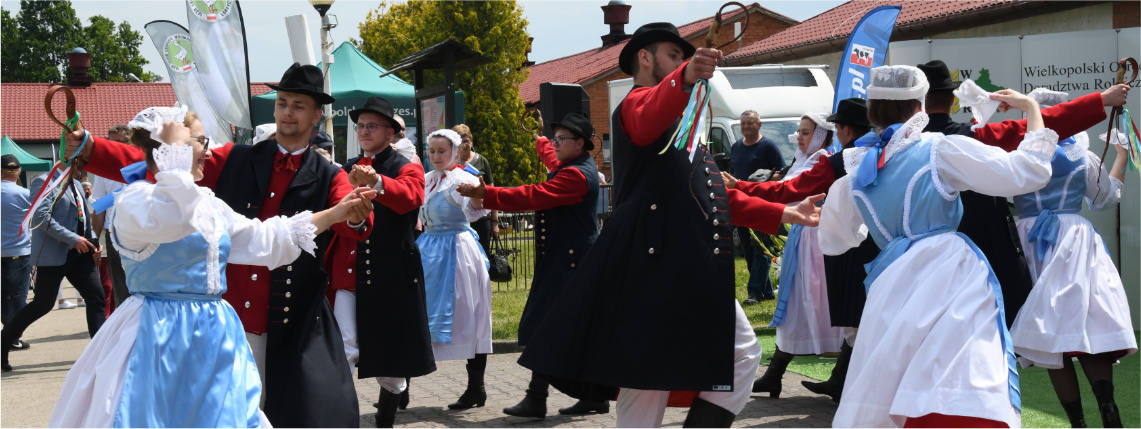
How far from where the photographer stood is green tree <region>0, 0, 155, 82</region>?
5206cm

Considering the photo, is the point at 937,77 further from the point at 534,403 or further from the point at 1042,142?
the point at 534,403

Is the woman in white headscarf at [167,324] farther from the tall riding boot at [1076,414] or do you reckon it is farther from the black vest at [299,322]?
the tall riding boot at [1076,414]

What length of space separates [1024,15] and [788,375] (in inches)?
283

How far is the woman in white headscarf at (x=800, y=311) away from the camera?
6953 mm

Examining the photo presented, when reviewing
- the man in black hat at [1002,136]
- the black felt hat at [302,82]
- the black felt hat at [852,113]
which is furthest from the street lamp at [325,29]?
the man in black hat at [1002,136]

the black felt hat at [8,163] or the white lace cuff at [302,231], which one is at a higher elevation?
the black felt hat at [8,163]

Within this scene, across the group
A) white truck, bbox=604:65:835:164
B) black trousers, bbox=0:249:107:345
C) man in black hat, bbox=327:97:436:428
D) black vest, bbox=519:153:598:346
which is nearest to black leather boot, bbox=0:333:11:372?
black trousers, bbox=0:249:107:345

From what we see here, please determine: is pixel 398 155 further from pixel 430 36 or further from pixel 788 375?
pixel 430 36

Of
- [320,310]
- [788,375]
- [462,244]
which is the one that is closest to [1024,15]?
[788,375]

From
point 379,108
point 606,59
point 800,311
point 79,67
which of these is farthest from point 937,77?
point 79,67

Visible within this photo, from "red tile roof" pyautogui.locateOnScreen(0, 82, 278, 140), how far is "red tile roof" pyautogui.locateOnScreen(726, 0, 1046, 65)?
962 inches

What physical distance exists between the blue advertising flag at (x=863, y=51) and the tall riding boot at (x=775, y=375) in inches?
126

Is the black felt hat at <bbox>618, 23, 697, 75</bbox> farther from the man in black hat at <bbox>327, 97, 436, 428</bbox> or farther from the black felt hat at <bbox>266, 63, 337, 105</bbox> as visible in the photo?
the man in black hat at <bbox>327, 97, 436, 428</bbox>

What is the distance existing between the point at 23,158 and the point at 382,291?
73.8ft
